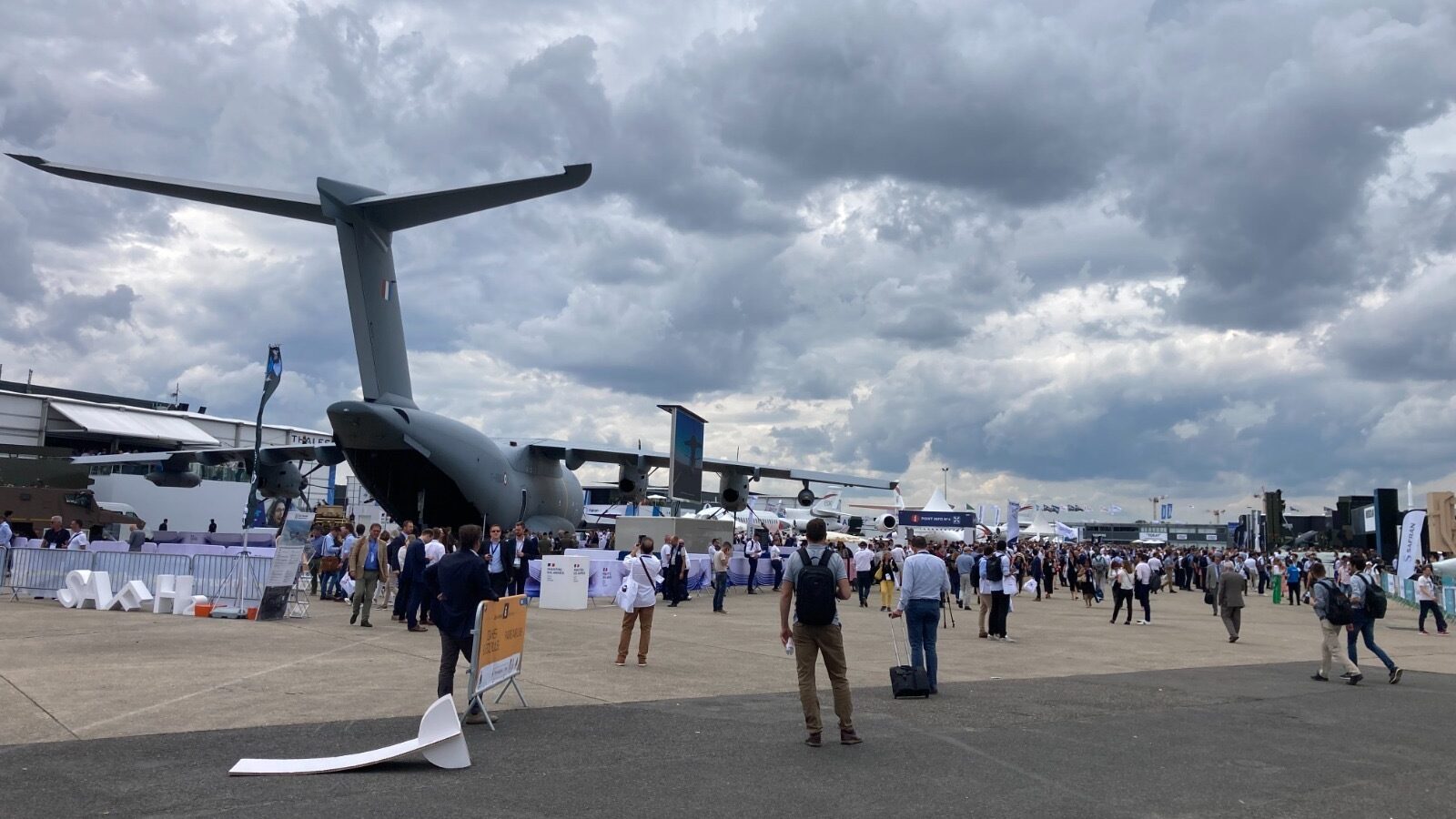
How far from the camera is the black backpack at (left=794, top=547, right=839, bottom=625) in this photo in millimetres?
7848

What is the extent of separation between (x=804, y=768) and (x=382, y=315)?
20.3 m

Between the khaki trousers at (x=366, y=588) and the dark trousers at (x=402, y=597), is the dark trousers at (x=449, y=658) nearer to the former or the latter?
the dark trousers at (x=402, y=597)

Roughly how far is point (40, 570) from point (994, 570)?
58.1 feet

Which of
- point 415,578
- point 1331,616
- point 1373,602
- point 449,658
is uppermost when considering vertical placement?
point 1373,602

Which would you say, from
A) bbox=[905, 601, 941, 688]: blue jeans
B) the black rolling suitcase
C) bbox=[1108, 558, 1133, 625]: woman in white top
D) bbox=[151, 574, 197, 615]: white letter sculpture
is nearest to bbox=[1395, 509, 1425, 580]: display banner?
bbox=[1108, 558, 1133, 625]: woman in white top

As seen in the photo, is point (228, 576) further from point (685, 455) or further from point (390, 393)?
point (685, 455)

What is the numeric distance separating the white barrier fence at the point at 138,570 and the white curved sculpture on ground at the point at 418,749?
11730mm

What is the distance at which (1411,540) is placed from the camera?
87.8 ft

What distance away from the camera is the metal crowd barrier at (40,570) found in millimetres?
19094

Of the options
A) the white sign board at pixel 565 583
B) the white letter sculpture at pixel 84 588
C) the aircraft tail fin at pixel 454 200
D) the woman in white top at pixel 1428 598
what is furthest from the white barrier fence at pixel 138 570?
the woman in white top at pixel 1428 598

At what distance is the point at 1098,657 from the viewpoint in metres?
14.6

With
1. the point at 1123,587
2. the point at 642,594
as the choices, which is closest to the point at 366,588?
the point at 642,594

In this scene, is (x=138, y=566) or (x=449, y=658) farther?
(x=138, y=566)

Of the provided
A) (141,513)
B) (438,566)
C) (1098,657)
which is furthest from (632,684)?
(141,513)
